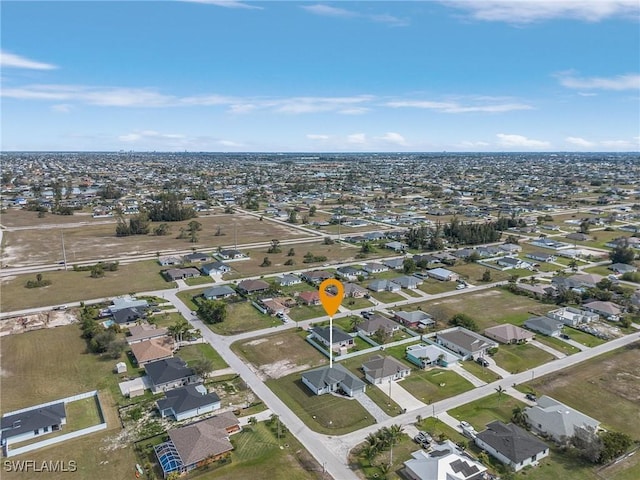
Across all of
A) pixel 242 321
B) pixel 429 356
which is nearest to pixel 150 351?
pixel 242 321

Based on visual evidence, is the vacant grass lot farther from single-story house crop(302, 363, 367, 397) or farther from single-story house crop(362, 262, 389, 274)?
single-story house crop(362, 262, 389, 274)

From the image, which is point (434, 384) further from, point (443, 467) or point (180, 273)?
point (180, 273)

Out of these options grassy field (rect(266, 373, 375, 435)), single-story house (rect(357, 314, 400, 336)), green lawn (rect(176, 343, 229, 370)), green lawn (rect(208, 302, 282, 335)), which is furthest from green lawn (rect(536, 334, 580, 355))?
green lawn (rect(176, 343, 229, 370))

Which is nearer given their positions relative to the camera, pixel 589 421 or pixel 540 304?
pixel 589 421

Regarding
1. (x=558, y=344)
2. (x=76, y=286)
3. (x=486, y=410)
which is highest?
(x=76, y=286)

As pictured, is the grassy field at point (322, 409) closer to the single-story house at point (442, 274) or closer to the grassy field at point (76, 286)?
the grassy field at point (76, 286)

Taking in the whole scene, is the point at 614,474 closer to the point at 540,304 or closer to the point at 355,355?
the point at 355,355

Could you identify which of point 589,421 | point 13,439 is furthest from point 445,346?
point 13,439
